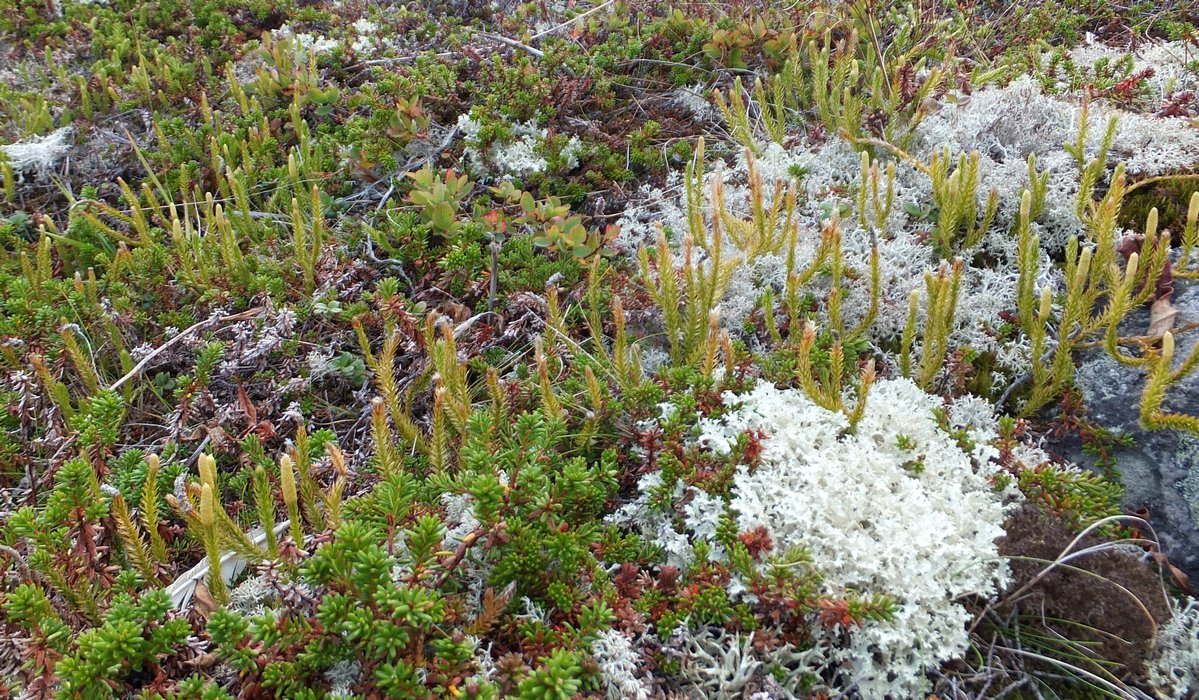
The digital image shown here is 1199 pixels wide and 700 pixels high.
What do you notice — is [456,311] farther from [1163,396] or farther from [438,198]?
[1163,396]

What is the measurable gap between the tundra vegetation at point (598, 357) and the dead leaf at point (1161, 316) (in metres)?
0.01

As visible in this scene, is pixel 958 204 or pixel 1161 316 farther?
pixel 958 204

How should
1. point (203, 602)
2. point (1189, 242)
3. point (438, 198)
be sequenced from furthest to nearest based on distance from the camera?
point (438, 198)
point (1189, 242)
point (203, 602)

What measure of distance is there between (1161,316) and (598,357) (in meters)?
2.10

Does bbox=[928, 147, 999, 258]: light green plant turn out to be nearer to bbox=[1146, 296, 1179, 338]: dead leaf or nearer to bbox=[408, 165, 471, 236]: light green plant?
bbox=[1146, 296, 1179, 338]: dead leaf

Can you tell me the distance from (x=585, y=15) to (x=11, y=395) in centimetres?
420

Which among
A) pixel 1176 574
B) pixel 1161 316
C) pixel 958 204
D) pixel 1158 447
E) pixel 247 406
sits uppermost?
pixel 958 204

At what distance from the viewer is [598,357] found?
284 cm

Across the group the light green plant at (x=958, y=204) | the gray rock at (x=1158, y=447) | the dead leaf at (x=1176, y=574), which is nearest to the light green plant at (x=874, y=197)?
the light green plant at (x=958, y=204)

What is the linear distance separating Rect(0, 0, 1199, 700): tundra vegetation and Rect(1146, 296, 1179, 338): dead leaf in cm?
1

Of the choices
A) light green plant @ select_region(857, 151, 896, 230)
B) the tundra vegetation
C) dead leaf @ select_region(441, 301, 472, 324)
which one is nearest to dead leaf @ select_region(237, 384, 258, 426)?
the tundra vegetation

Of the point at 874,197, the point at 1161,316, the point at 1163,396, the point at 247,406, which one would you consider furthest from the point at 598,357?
the point at 1161,316

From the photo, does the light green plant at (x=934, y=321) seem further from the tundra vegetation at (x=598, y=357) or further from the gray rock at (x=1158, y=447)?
the gray rock at (x=1158, y=447)

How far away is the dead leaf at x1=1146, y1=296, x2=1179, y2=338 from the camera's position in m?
2.52
